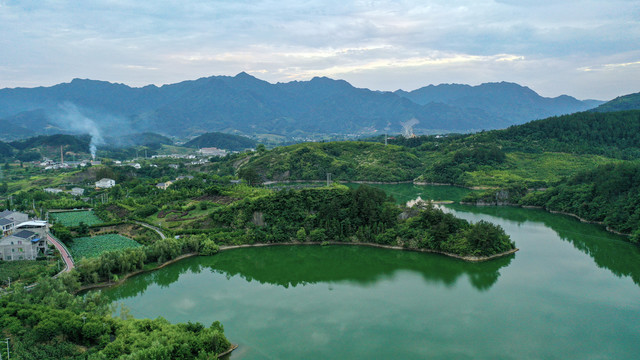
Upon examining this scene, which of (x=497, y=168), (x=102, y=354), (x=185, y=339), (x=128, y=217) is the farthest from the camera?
(x=497, y=168)

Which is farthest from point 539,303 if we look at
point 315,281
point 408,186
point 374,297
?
point 408,186

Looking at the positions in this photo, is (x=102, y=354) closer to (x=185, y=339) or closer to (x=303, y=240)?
(x=185, y=339)

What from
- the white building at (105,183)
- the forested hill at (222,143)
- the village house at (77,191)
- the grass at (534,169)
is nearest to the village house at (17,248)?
the village house at (77,191)

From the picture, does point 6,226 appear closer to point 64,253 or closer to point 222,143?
point 64,253

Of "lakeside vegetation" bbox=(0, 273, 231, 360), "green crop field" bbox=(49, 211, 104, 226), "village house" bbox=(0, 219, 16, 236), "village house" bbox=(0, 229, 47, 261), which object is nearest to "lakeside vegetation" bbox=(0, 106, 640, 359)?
"lakeside vegetation" bbox=(0, 273, 231, 360)

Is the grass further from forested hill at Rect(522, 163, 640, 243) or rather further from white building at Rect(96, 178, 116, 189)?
white building at Rect(96, 178, 116, 189)

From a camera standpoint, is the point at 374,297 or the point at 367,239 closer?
the point at 374,297
